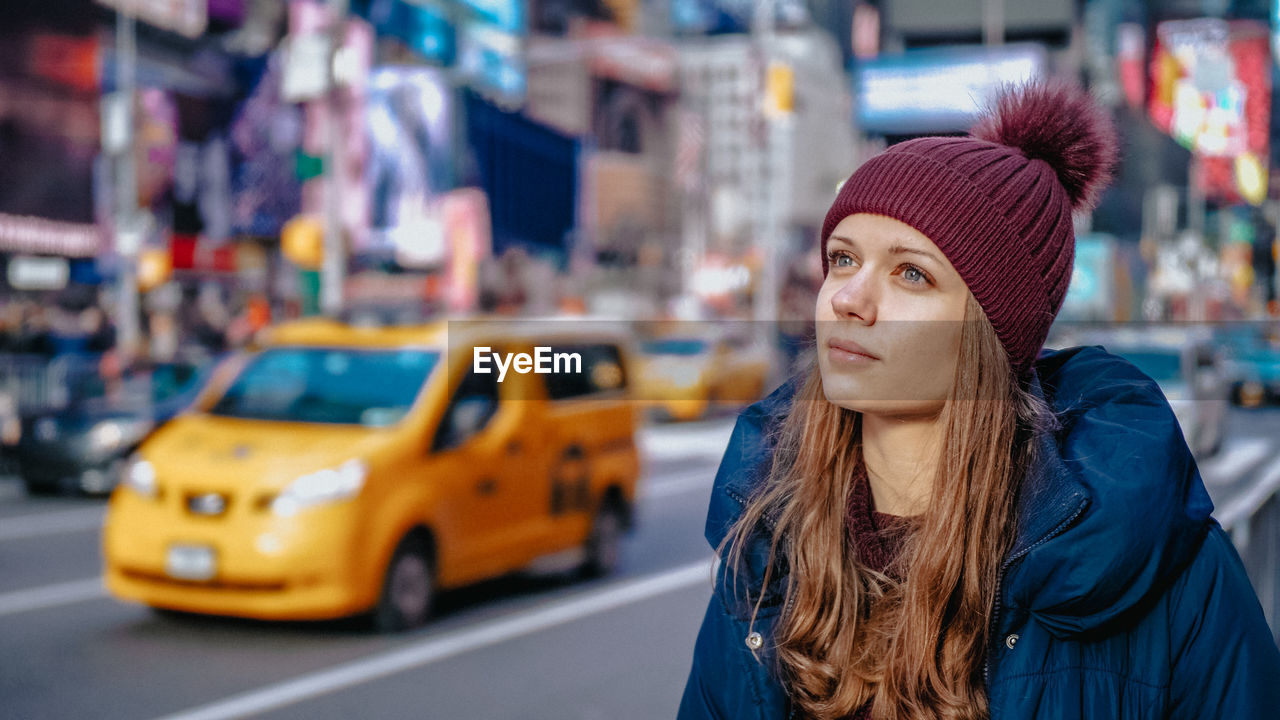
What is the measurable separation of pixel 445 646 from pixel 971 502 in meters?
5.73

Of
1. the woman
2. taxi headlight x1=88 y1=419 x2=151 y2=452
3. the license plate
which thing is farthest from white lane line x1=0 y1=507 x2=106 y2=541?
the woman

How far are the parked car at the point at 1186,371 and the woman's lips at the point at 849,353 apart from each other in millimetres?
12262

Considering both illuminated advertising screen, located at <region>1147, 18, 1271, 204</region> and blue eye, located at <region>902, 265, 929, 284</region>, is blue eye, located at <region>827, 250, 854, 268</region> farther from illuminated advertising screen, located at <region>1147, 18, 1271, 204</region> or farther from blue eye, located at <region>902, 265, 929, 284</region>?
illuminated advertising screen, located at <region>1147, 18, 1271, 204</region>

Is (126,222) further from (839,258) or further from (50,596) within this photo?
(839,258)

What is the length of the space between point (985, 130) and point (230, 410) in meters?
6.85

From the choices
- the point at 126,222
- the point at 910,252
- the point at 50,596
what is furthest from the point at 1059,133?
the point at 126,222

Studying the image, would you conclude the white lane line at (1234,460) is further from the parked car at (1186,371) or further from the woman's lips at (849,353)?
the woman's lips at (849,353)

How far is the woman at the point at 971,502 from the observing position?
1761mm

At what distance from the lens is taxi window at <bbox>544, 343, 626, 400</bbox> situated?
882 centimetres

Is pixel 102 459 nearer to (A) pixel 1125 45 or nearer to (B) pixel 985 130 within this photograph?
(B) pixel 985 130

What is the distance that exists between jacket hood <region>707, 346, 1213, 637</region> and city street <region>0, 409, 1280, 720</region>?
173 inches

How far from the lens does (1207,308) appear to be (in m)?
45.7

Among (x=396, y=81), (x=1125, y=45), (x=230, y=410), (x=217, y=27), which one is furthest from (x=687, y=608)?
(x=1125, y=45)

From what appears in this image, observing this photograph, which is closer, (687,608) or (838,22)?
(687,608)
